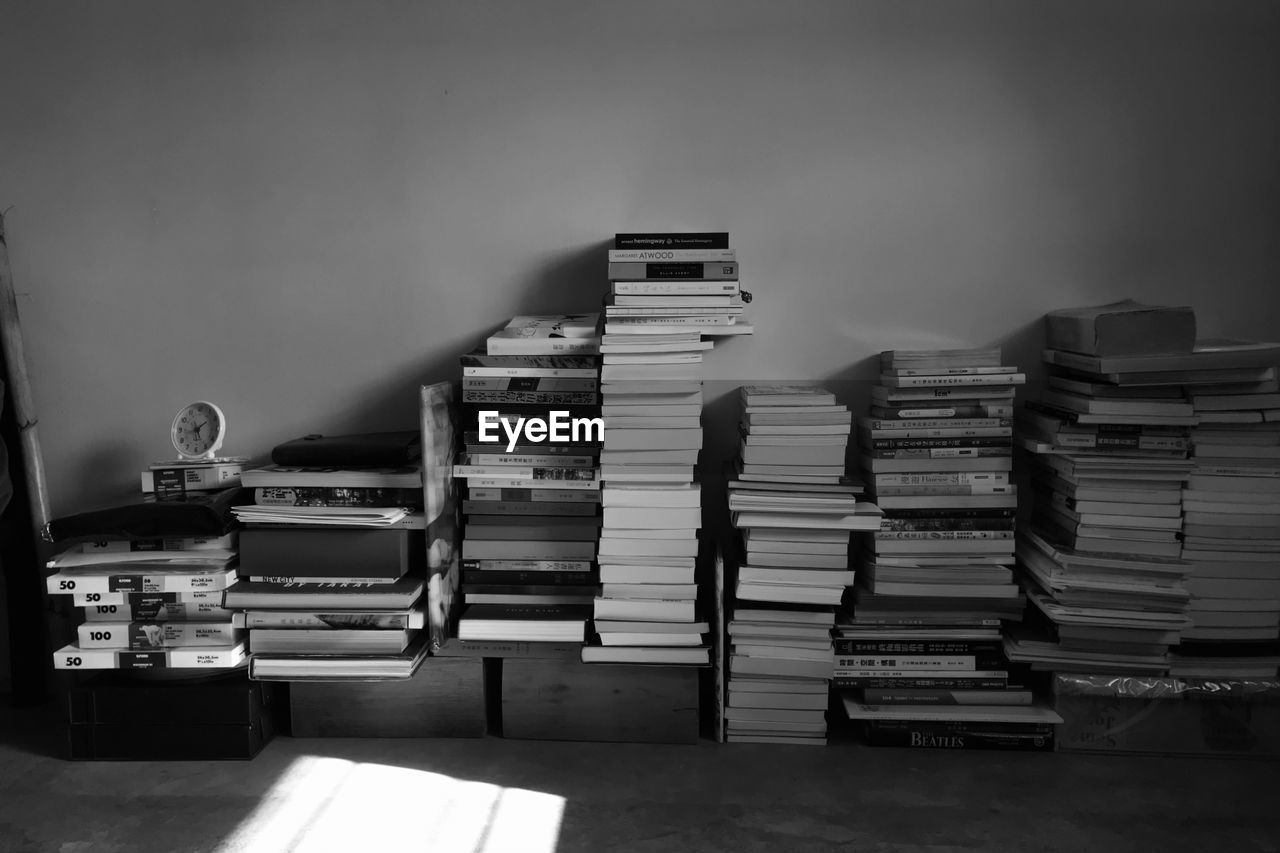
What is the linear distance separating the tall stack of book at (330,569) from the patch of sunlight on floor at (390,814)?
30cm

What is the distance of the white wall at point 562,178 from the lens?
3.01 metres

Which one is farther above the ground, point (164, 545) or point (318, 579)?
point (164, 545)

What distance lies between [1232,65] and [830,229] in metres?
1.39

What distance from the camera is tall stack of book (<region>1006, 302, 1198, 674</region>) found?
2.68 meters

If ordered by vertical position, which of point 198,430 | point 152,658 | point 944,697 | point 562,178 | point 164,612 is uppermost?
point 562,178

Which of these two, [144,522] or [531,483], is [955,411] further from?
[144,522]

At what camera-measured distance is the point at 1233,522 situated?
272 cm

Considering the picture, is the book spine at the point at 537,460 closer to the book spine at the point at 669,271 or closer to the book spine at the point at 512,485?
the book spine at the point at 512,485

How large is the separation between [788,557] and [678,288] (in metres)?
0.88

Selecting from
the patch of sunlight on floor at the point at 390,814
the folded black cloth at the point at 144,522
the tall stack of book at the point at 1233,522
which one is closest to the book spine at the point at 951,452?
the tall stack of book at the point at 1233,522

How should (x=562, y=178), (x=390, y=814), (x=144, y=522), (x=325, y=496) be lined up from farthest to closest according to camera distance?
(x=562, y=178) < (x=325, y=496) < (x=144, y=522) < (x=390, y=814)

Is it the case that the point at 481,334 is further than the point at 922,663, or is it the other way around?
the point at 481,334

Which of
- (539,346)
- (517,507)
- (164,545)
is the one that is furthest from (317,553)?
(539,346)

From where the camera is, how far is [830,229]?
3.09m
